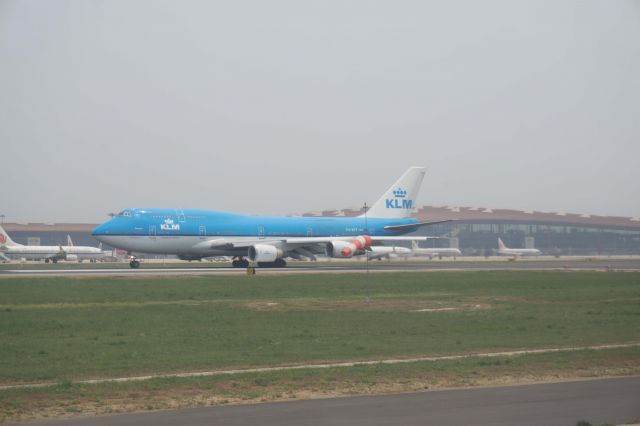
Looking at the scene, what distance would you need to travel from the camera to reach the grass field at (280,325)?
853 inches

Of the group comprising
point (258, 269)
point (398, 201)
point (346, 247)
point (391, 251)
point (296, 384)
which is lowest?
point (296, 384)

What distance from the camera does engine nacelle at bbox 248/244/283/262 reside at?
242 feet

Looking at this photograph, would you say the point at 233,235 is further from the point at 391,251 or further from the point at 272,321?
the point at 391,251

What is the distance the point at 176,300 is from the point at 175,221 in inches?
1317

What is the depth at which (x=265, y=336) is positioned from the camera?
27.5 m

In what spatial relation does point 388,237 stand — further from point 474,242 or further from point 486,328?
point 474,242

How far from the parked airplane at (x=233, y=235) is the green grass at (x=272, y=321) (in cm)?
1907

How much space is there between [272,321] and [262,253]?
41.9m

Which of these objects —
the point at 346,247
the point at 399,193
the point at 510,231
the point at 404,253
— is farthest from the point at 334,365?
the point at 510,231

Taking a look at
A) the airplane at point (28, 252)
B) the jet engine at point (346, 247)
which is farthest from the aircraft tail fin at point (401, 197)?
the airplane at point (28, 252)

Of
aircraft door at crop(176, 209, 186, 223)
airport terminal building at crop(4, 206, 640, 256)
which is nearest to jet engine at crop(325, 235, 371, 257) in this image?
aircraft door at crop(176, 209, 186, 223)

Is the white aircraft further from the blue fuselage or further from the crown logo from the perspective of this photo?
the blue fuselage

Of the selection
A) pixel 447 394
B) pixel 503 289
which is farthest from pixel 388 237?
pixel 447 394

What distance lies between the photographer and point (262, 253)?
7369 cm
